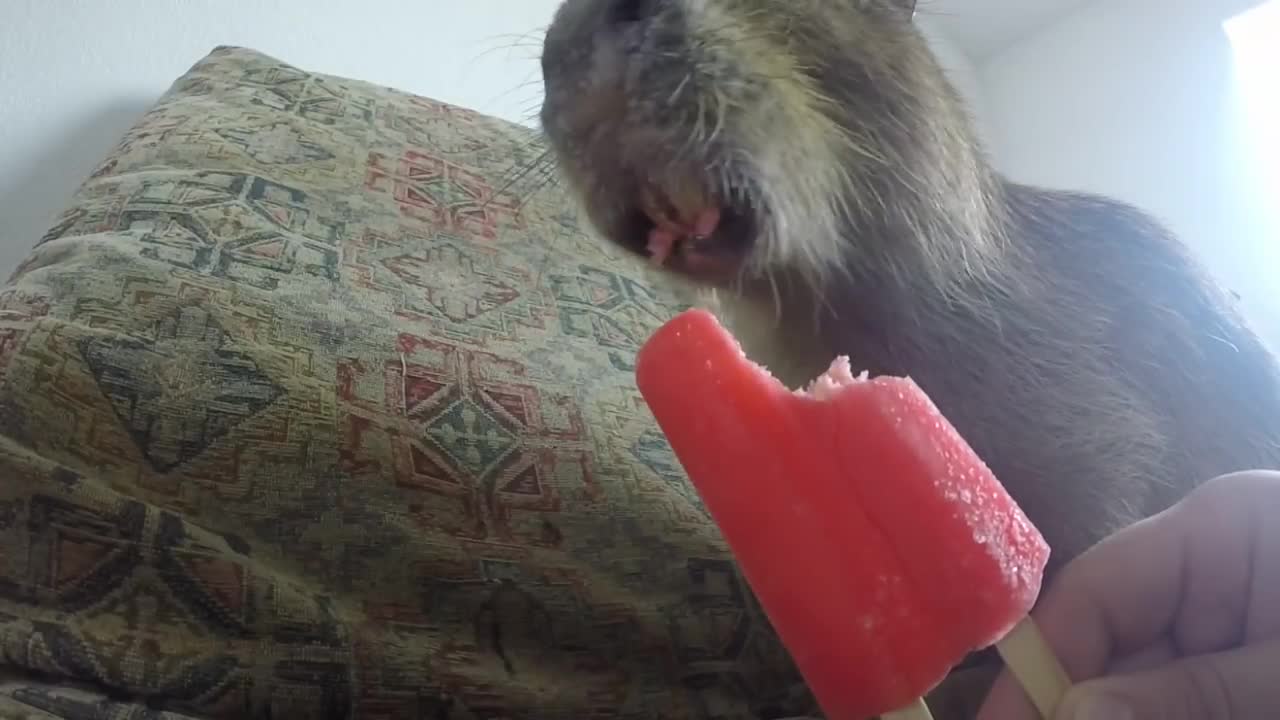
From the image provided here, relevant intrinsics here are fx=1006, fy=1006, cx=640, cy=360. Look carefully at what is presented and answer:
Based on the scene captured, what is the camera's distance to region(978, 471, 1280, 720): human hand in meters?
0.59

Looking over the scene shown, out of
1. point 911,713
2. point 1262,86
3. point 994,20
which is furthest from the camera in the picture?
point 994,20

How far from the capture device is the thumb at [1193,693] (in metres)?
0.52

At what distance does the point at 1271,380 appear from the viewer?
0.88 m

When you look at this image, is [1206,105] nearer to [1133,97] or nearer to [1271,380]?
[1133,97]

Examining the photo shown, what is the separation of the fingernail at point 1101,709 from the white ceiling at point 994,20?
224cm

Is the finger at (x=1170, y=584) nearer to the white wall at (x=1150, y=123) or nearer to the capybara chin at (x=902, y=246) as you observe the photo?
the capybara chin at (x=902, y=246)

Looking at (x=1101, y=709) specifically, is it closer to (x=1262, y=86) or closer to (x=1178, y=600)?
(x=1178, y=600)

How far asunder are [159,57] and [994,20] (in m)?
2.04

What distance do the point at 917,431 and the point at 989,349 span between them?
0.30 meters

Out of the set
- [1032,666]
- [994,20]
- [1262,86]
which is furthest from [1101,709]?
[994,20]

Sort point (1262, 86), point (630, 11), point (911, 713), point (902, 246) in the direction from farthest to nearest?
point (1262, 86)
point (902, 246)
point (630, 11)
point (911, 713)

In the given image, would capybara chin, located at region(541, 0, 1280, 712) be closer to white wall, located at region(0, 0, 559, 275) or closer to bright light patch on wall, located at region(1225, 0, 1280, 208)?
white wall, located at region(0, 0, 559, 275)

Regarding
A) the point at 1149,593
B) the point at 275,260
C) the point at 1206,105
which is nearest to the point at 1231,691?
the point at 1149,593

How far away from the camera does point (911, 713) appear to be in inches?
20.2
